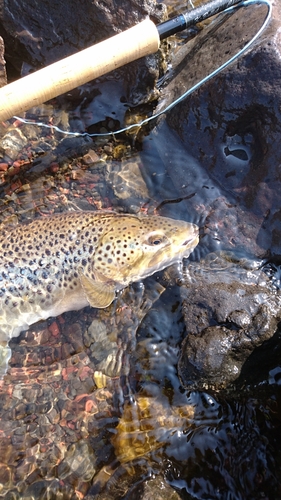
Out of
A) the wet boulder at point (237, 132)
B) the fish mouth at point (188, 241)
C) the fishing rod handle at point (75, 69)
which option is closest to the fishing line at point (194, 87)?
the wet boulder at point (237, 132)

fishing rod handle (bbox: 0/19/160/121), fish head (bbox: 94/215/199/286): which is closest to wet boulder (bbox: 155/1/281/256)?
fish head (bbox: 94/215/199/286)

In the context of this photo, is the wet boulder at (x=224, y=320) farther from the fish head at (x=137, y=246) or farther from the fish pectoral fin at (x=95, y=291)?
the fish pectoral fin at (x=95, y=291)

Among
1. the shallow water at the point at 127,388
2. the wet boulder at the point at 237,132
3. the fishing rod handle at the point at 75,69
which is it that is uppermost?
the fishing rod handle at the point at 75,69

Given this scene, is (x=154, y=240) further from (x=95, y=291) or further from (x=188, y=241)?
(x=95, y=291)

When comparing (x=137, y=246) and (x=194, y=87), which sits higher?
(x=194, y=87)

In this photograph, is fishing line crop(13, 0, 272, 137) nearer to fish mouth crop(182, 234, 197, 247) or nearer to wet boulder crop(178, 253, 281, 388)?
fish mouth crop(182, 234, 197, 247)

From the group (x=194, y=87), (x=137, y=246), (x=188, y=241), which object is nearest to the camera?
(x=137, y=246)

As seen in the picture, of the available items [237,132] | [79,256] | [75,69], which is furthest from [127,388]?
[75,69]
